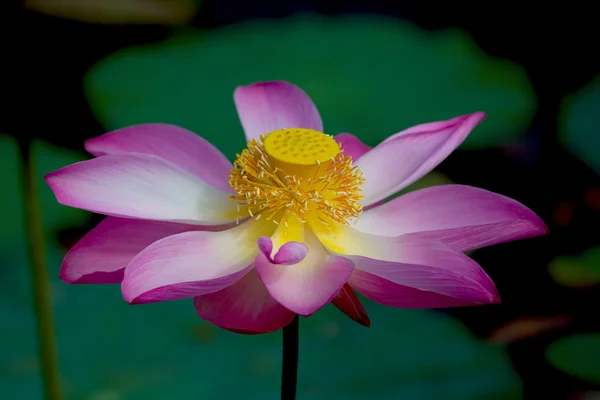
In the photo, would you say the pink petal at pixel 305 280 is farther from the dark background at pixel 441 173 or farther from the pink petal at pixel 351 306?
the dark background at pixel 441 173

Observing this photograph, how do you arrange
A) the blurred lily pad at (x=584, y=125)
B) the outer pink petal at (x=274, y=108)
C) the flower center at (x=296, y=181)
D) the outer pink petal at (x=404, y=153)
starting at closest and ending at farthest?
1. the flower center at (x=296, y=181)
2. the outer pink petal at (x=404, y=153)
3. the outer pink petal at (x=274, y=108)
4. the blurred lily pad at (x=584, y=125)

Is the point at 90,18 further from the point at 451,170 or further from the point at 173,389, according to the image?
the point at 173,389

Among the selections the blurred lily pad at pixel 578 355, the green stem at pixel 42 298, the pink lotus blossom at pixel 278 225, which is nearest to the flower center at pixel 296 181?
the pink lotus blossom at pixel 278 225

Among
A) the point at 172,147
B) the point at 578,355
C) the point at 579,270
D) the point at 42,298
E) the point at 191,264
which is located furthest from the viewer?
the point at 579,270

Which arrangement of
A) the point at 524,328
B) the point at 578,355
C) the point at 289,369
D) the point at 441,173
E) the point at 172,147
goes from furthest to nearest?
the point at 441,173
the point at 524,328
the point at 578,355
the point at 172,147
the point at 289,369

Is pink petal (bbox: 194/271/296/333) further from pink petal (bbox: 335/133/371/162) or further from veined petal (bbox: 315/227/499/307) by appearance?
pink petal (bbox: 335/133/371/162)

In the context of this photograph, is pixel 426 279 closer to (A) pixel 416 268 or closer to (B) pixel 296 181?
(A) pixel 416 268

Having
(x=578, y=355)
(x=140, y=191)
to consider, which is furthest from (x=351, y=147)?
(x=578, y=355)

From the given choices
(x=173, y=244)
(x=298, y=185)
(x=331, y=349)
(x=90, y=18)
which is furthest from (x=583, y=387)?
(x=90, y=18)
